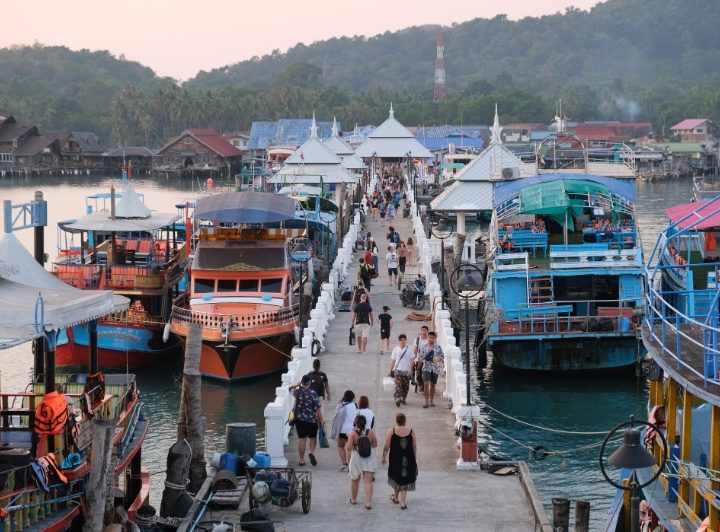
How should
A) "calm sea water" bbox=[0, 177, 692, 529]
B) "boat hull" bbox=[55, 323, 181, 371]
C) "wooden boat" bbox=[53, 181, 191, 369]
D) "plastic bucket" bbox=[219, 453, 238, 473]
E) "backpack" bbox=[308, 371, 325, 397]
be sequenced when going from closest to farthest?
"plastic bucket" bbox=[219, 453, 238, 473] < "backpack" bbox=[308, 371, 325, 397] < "calm sea water" bbox=[0, 177, 692, 529] < "boat hull" bbox=[55, 323, 181, 371] < "wooden boat" bbox=[53, 181, 191, 369]

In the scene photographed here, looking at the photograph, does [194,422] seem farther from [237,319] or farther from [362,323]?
[237,319]

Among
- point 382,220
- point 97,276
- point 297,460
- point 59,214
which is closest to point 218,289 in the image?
point 97,276

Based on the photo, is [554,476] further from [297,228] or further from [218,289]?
[297,228]

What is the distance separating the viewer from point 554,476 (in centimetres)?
2594

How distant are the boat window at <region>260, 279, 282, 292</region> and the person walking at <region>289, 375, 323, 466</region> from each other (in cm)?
1487

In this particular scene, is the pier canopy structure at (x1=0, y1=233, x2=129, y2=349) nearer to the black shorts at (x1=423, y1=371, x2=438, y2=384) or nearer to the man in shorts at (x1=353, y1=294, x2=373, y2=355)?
the black shorts at (x1=423, y1=371, x2=438, y2=384)

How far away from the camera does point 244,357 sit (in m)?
33.3

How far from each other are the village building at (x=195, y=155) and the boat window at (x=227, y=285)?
11263 centimetres

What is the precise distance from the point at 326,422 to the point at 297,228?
Result: 22.8 metres

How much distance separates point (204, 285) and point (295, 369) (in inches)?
458

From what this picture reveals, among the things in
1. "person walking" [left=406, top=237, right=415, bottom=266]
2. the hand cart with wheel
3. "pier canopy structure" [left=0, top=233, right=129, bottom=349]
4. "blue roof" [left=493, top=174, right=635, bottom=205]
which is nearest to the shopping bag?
the hand cart with wheel

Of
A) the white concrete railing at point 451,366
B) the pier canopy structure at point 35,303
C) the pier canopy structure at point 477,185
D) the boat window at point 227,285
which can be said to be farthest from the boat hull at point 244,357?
the pier canopy structure at point 477,185

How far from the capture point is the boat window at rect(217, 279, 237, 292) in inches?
1350

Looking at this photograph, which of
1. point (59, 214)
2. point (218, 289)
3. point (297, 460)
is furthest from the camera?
point (59, 214)
